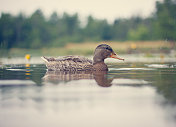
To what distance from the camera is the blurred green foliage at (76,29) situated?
2347 inches

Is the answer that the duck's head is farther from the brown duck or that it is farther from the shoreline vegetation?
the shoreline vegetation

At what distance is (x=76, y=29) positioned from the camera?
3836 inches

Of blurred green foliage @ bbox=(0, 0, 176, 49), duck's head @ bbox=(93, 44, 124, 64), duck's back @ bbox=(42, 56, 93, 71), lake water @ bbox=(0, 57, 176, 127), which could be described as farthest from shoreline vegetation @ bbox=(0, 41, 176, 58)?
lake water @ bbox=(0, 57, 176, 127)

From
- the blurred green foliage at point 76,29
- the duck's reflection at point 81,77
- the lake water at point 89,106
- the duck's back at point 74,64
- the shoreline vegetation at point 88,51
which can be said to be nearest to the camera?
the lake water at point 89,106

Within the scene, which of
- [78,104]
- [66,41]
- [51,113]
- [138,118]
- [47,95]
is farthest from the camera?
[66,41]

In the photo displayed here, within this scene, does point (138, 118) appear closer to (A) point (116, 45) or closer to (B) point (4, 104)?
(B) point (4, 104)

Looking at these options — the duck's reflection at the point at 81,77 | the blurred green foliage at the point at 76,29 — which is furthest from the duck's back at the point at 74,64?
the blurred green foliage at the point at 76,29

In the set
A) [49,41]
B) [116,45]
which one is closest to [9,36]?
[116,45]

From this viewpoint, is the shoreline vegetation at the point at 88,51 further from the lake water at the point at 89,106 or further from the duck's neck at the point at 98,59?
the lake water at the point at 89,106

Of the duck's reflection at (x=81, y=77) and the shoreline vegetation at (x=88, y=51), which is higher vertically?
the shoreline vegetation at (x=88, y=51)

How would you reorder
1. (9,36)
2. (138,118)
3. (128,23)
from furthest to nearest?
(128,23) < (9,36) < (138,118)

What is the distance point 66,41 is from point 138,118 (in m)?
78.1

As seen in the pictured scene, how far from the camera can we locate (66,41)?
82438 millimetres

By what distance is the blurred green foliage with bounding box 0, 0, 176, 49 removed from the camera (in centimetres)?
5962
